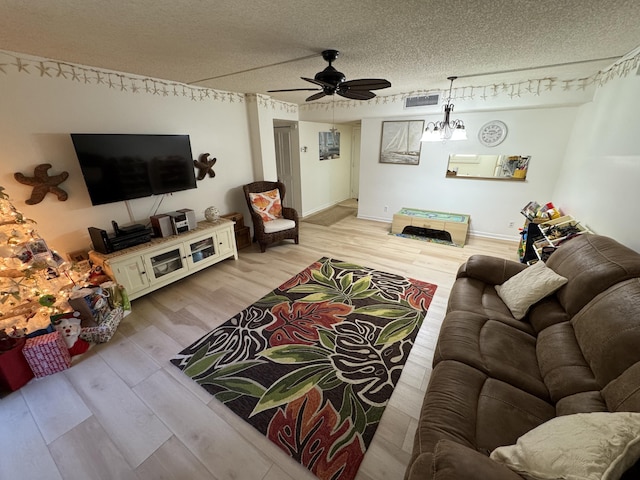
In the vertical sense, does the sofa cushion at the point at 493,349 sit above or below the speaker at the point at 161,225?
below

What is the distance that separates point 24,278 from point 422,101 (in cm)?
504

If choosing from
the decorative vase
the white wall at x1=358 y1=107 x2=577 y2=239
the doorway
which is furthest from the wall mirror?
the decorative vase

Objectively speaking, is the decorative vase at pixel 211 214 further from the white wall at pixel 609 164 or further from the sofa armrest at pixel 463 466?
the white wall at pixel 609 164

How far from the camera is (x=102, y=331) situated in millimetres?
2221

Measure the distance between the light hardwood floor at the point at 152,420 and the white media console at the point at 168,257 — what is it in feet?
0.98

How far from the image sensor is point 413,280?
314 centimetres

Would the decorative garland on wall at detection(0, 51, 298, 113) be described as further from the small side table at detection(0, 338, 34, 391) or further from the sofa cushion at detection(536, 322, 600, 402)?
the sofa cushion at detection(536, 322, 600, 402)

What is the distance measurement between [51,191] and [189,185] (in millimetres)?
1256

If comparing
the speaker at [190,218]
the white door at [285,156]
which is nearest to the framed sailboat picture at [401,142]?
the white door at [285,156]

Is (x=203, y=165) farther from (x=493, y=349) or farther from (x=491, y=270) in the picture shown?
(x=493, y=349)

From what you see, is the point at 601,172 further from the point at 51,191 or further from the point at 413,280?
the point at 51,191

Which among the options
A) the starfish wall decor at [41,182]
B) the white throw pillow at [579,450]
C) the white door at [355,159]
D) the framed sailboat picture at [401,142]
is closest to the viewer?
the white throw pillow at [579,450]

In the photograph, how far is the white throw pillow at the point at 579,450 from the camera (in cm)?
72

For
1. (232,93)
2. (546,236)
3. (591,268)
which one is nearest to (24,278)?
(232,93)
